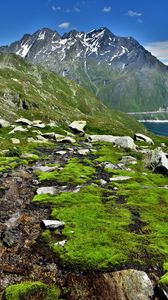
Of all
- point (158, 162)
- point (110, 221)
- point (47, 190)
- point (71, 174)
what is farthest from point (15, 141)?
point (110, 221)

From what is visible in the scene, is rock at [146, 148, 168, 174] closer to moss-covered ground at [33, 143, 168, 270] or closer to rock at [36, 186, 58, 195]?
moss-covered ground at [33, 143, 168, 270]

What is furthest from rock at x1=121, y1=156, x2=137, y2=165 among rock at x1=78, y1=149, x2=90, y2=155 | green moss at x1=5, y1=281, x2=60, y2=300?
green moss at x1=5, y1=281, x2=60, y2=300

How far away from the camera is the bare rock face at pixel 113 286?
2009 cm

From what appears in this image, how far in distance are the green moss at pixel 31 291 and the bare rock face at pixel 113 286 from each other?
115cm

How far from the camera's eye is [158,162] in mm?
57562

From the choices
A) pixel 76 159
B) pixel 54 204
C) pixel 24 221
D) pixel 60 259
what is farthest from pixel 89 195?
pixel 76 159

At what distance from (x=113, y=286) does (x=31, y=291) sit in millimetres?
4797

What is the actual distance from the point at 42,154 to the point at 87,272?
47.1 m

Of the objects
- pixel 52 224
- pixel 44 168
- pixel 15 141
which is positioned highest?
pixel 52 224

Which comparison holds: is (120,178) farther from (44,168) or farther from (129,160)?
(129,160)

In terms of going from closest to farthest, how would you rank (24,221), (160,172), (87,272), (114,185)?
(87,272) < (24,221) < (114,185) < (160,172)

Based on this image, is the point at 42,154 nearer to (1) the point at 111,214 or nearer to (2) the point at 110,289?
(1) the point at 111,214

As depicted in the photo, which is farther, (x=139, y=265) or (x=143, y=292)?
(x=139, y=265)

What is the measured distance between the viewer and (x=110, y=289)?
20.4 meters
